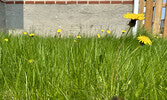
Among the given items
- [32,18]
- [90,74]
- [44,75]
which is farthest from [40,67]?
[32,18]

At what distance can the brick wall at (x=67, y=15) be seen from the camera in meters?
5.01

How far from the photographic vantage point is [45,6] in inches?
205

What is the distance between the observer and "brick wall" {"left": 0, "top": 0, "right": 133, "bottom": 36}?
5.01 meters

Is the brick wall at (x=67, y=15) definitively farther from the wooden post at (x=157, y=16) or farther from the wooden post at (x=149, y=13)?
the wooden post at (x=157, y=16)

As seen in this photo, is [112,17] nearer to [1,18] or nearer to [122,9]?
[122,9]

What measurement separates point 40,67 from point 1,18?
16.9 feet

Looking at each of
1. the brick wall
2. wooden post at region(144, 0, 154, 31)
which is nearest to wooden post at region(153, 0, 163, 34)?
wooden post at region(144, 0, 154, 31)

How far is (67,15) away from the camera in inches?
204

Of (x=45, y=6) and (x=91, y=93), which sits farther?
(x=45, y=6)

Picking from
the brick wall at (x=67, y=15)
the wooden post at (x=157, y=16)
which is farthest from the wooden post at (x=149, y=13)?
the brick wall at (x=67, y=15)

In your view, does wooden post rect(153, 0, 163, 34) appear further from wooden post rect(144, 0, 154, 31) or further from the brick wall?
the brick wall

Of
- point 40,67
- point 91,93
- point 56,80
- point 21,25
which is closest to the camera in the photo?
point 91,93

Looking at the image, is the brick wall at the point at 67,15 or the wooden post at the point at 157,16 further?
the brick wall at the point at 67,15

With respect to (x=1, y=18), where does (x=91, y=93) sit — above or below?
below
